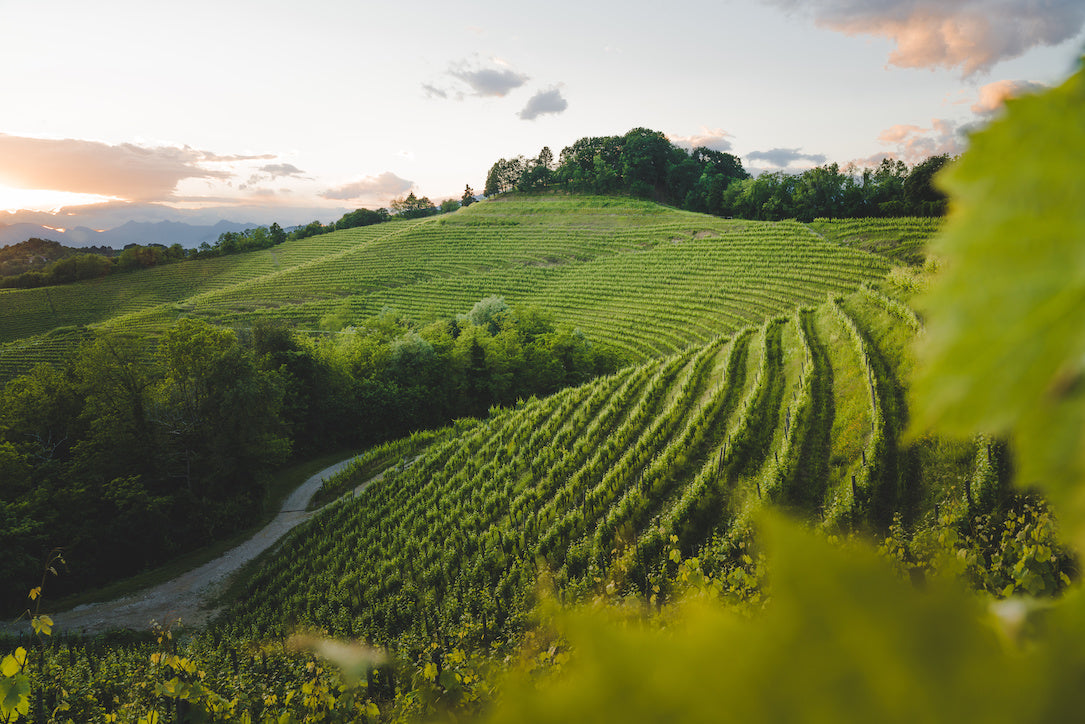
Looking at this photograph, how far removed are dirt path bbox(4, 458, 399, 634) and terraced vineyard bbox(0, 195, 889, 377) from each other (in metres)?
23.4

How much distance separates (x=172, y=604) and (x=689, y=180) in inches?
3286

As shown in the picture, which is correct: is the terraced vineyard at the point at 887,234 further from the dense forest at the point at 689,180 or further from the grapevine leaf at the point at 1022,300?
→ the grapevine leaf at the point at 1022,300

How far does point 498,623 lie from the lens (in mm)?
10477

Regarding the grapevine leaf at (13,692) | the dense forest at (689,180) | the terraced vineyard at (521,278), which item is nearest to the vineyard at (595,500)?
the terraced vineyard at (521,278)

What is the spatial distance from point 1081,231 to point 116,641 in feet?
66.2

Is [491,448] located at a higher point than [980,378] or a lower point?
lower

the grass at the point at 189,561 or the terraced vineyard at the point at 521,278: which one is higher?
the terraced vineyard at the point at 521,278

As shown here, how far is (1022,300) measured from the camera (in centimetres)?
29

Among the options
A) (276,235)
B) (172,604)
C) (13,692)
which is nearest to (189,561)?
(172,604)

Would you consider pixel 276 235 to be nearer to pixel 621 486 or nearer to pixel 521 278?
pixel 521 278

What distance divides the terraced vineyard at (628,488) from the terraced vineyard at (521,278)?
1323cm

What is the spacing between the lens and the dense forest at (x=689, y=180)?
168 feet

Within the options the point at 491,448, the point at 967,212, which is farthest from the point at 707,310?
the point at 967,212

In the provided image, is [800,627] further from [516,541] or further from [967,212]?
[516,541]
